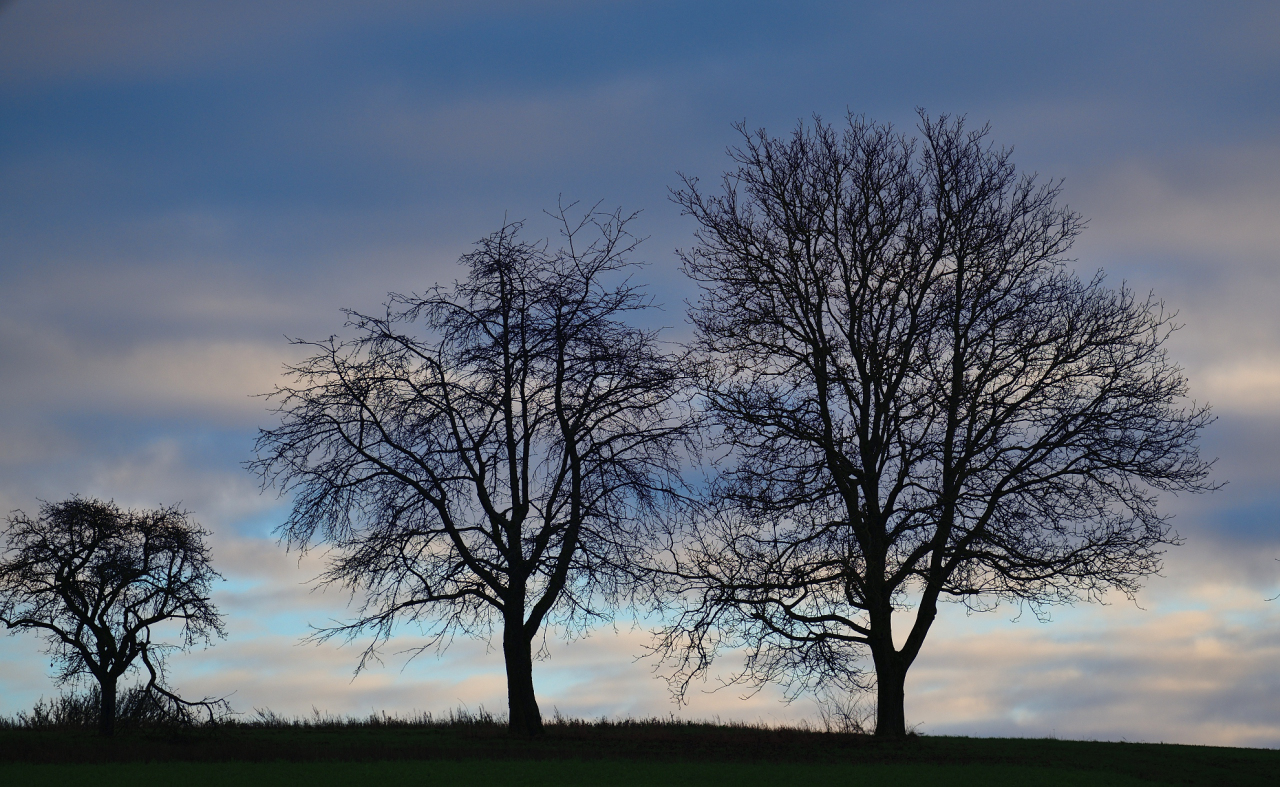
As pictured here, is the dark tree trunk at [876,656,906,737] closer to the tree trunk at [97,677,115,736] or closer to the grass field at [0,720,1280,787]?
the grass field at [0,720,1280,787]

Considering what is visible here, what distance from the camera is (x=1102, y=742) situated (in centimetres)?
2377

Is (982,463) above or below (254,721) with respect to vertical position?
above

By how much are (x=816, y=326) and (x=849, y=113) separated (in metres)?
5.54

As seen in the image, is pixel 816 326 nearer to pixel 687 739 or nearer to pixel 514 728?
pixel 687 739

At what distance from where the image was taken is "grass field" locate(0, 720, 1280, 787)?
15.7 m

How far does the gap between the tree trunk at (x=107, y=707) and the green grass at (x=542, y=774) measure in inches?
293

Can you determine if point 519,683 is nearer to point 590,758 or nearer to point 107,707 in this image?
point 590,758

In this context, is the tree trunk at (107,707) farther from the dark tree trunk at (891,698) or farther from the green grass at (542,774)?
the dark tree trunk at (891,698)

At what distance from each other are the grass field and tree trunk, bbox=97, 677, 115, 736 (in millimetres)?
502

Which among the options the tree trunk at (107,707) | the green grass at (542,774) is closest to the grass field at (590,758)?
the green grass at (542,774)

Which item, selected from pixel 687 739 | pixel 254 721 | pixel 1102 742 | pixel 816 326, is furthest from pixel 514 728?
pixel 1102 742

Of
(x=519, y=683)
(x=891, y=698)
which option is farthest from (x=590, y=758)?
(x=891, y=698)

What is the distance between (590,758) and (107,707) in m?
13.6

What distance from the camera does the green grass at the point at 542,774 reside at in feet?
49.8
